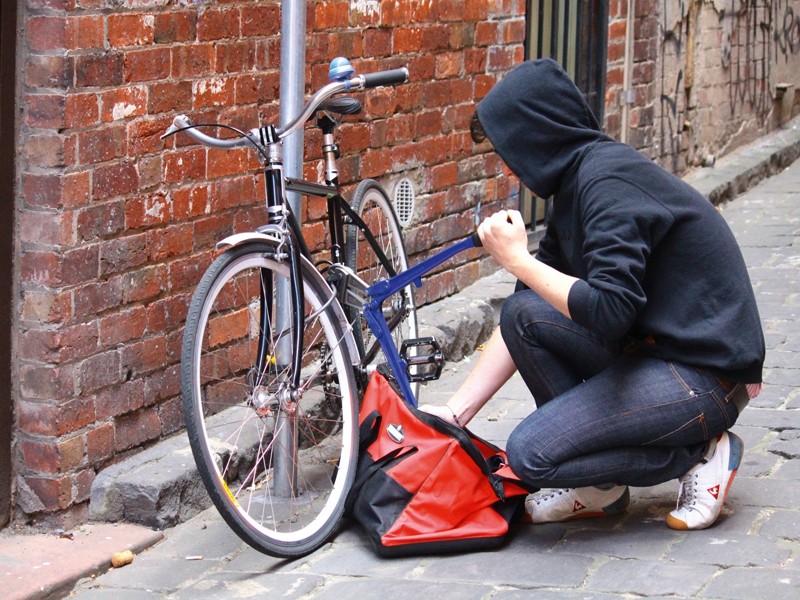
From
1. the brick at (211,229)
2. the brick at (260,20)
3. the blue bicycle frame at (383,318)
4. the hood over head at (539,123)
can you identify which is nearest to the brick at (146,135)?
the brick at (211,229)

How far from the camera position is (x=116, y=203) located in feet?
13.1

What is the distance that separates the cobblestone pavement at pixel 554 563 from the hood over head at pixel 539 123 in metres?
1.03

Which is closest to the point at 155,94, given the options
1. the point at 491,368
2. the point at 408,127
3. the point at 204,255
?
the point at 204,255

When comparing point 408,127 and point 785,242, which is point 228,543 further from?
point 785,242

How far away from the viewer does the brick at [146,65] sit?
3.99 metres

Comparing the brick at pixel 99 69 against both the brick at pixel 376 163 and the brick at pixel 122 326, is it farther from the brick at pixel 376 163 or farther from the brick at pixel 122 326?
the brick at pixel 376 163

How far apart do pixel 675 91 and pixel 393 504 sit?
6.28 m

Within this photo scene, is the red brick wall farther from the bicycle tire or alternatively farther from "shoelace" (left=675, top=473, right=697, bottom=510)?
"shoelace" (left=675, top=473, right=697, bottom=510)

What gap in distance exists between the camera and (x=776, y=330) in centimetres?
621

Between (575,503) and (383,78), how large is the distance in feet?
4.77

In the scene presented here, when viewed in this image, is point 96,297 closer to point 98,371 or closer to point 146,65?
point 98,371

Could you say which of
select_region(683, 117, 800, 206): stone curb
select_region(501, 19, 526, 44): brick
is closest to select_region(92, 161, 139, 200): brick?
select_region(501, 19, 526, 44): brick

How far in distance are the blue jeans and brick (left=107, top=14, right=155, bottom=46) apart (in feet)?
5.40

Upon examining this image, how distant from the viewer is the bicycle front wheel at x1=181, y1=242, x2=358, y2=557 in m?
3.58
